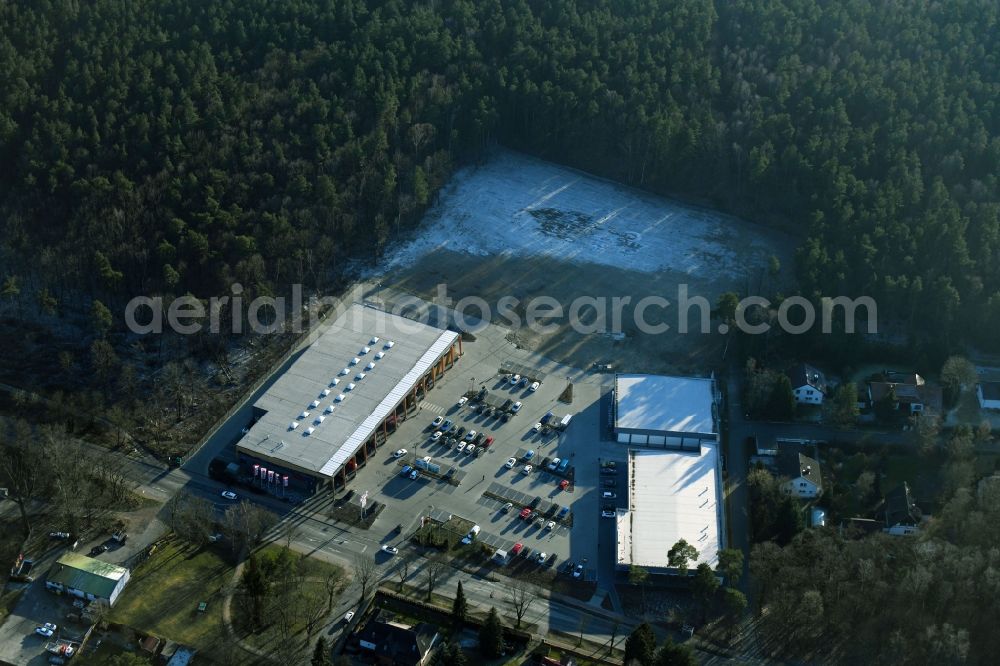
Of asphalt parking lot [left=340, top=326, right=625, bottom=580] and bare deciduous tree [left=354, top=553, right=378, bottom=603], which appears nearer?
bare deciduous tree [left=354, top=553, right=378, bottom=603]

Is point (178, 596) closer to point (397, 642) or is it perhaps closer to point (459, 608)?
point (397, 642)

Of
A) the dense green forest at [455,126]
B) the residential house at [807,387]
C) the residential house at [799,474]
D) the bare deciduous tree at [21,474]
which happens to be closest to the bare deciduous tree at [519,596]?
the residential house at [799,474]

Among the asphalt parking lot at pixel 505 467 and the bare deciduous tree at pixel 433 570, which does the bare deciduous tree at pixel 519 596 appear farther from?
the bare deciduous tree at pixel 433 570

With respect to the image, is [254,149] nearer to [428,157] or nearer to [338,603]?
[428,157]

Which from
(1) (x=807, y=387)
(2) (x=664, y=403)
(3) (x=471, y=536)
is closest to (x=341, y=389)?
(3) (x=471, y=536)

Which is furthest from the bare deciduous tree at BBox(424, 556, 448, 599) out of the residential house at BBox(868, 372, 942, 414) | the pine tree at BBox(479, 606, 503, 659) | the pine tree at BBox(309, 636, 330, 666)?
the residential house at BBox(868, 372, 942, 414)

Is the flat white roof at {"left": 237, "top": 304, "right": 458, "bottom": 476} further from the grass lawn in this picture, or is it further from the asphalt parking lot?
the grass lawn
